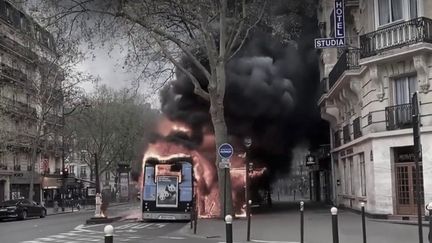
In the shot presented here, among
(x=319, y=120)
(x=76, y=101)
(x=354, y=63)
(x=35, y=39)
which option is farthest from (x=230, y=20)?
(x=76, y=101)

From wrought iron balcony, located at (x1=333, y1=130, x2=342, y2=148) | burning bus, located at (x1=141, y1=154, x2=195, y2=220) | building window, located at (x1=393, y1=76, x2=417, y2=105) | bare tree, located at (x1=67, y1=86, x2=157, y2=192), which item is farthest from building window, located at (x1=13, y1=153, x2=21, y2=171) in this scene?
building window, located at (x1=393, y1=76, x2=417, y2=105)

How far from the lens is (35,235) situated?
20359 mm

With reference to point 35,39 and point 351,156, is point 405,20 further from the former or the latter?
point 35,39

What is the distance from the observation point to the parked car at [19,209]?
35.3 meters

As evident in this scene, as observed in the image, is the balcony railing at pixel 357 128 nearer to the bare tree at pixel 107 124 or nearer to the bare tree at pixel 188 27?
the bare tree at pixel 188 27

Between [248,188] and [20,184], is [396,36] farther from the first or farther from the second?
[20,184]

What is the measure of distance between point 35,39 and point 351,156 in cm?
2466

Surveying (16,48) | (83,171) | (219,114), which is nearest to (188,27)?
(219,114)

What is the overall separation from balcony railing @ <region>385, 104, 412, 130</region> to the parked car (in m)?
23.5

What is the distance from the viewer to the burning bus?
2598 centimetres

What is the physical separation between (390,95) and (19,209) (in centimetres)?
2403

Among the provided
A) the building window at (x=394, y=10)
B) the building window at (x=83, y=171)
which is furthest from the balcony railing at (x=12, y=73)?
the building window at (x=83, y=171)

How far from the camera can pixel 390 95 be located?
75.1 feet

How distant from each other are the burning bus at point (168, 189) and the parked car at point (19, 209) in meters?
13.0
